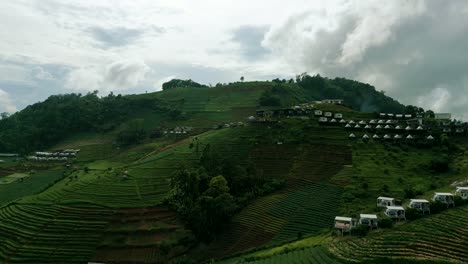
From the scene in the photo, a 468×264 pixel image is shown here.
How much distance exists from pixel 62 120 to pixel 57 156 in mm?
29510

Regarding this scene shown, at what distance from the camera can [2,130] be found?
156 metres

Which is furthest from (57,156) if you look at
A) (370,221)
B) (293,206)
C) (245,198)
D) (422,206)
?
(422,206)

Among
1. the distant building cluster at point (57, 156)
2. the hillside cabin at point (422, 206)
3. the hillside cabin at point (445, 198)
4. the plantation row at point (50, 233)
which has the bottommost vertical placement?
the plantation row at point (50, 233)

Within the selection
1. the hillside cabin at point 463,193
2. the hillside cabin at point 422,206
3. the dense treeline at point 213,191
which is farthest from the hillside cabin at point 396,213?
the dense treeline at point 213,191

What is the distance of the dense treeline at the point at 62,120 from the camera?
136 metres

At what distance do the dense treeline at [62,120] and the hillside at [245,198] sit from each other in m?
32.2

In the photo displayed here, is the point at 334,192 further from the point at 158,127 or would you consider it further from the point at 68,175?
the point at 158,127

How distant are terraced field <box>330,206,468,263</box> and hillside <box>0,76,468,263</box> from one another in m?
0.15

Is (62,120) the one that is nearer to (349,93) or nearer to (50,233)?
(50,233)

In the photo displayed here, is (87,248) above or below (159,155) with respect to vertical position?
below

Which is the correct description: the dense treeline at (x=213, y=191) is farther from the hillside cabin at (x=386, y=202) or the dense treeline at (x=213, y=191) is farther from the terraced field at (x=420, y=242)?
the terraced field at (x=420, y=242)

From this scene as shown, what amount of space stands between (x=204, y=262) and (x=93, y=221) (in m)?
22.0

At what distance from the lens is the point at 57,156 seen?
378ft

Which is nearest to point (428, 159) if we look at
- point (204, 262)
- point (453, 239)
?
point (453, 239)
